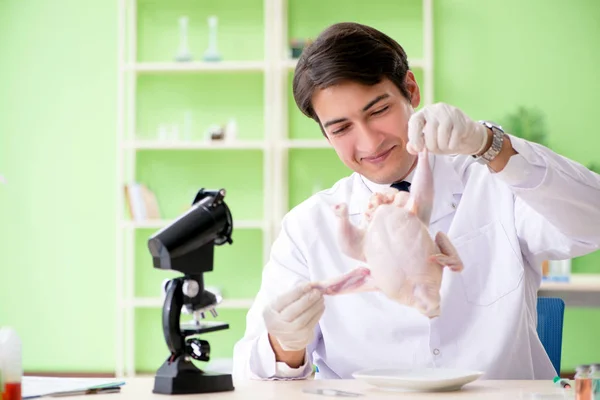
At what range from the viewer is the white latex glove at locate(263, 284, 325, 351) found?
1563mm

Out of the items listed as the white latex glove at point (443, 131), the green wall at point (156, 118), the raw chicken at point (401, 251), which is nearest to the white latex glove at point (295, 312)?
the raw chicken at point (401, 251)

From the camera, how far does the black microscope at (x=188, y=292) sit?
156cm

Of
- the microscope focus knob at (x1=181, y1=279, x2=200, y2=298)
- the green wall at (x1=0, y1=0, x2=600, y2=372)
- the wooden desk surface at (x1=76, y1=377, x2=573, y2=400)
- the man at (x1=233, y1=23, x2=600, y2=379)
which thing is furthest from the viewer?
the green wall at (x1=0, y1=0, x2=600, y2=372)

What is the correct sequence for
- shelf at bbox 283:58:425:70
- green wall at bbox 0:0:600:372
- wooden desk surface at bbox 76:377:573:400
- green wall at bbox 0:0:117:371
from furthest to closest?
green wall at bbox 0:0:117:371 → green wall at bbox 0:0:600:372 → shelf at bbox 283:58:425:70 → wooden desk surface at bbox 76:377:573:400

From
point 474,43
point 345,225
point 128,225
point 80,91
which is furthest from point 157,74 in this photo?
point 345,225

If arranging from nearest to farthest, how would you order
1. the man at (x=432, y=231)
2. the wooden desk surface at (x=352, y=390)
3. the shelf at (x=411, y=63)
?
the wooden desk surface at (x=352, y=390) → the man at (x=432, y=231) → the shelf at (x=411, y=63)

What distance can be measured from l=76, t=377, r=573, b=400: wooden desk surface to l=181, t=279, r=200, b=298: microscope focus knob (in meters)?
0.19

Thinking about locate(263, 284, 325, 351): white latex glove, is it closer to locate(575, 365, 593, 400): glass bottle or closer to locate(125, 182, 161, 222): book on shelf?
locate(575, 365, 593, 400): glass bottle

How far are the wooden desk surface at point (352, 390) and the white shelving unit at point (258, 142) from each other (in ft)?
10.3

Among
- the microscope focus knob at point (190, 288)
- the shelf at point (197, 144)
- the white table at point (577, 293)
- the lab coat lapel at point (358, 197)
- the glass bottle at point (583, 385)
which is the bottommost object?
the white table at point (577, 293)

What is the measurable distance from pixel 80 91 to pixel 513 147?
413 centimetres

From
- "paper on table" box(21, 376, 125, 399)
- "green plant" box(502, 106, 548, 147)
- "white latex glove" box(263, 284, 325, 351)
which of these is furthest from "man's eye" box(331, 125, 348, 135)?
"green plant" box(502, 106, 548, 147)

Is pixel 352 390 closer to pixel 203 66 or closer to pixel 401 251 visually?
pixel 401 251

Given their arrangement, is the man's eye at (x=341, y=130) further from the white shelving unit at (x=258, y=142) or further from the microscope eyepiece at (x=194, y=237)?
the white shelving unit at (x=258, y=142)
